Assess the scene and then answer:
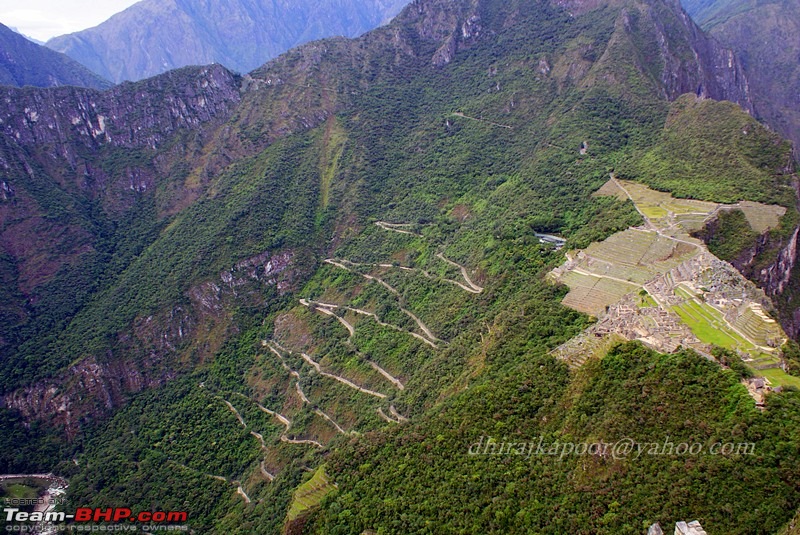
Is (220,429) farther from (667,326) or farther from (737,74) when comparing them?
(737,74)

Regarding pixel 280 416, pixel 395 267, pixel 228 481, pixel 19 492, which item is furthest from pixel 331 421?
pixel 19 492

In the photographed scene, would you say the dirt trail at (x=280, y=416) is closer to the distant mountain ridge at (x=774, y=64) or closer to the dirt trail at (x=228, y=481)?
the dirt trail at (x=228, y=481)

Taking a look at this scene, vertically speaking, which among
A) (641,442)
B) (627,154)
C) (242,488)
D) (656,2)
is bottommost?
(242,488)

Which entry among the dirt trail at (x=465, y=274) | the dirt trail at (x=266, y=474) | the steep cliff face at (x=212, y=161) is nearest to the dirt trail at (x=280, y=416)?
the dirt trail at (x=266, y=474)

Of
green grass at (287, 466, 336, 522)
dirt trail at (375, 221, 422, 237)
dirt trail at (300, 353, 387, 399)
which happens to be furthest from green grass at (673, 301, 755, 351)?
dirt trail at (375, 221, 422, 237)

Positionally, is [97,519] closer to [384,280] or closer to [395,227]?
[384,280]

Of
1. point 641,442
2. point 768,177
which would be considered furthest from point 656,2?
point 641,442
